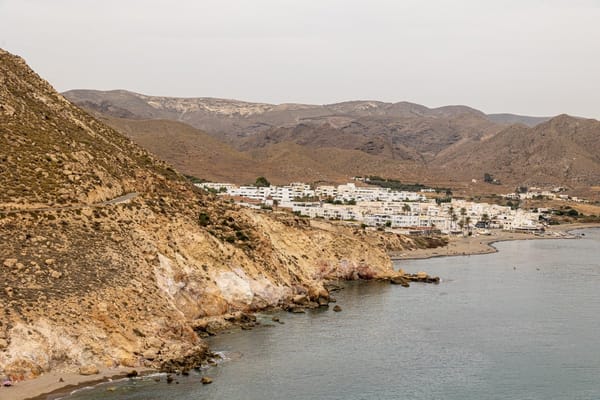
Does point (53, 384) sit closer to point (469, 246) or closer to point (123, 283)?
point (123, 283)

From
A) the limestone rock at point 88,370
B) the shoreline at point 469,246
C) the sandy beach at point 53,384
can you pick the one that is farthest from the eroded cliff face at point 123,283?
the shoreline at point 469,246

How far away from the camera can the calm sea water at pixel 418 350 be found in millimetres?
54000

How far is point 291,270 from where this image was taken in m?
85.5

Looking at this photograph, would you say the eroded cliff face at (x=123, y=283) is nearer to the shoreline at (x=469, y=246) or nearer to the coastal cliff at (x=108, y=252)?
the coastal cliff at (x=108, y=252)

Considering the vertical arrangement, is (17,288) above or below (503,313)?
above

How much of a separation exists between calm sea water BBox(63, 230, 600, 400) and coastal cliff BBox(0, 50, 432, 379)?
3842 millimetres

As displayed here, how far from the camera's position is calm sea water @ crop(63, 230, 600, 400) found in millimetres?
54000

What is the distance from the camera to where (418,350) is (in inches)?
2589

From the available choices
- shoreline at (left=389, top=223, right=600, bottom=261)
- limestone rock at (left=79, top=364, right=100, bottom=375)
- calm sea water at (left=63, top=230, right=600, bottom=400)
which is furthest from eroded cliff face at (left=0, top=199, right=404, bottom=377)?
shoreline at (left=389, top=223, right=600, bottom=261)

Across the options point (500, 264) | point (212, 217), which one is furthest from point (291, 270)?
point (500, 264)

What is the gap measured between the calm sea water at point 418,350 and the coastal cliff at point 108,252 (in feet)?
12.6

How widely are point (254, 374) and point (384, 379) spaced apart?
917 cm

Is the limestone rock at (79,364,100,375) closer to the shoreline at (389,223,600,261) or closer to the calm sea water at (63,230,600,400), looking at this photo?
the calm sea water at (63,230,600,400)

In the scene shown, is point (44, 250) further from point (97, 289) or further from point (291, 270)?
point (291, 270)
